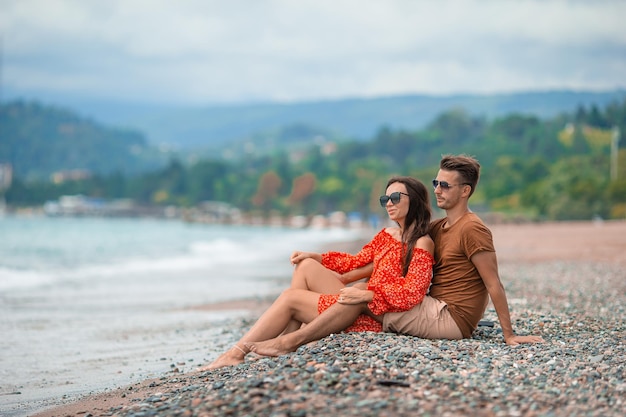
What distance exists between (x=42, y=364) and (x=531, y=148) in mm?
142388

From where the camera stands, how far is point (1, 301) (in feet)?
44.4

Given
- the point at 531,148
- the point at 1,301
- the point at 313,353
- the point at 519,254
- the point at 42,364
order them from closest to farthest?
the point at 313,353 < the point at 42,364 < the point at 1,301 < the point at 519,254 < the point at 531,148

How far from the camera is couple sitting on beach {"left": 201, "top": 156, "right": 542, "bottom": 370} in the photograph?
620cm

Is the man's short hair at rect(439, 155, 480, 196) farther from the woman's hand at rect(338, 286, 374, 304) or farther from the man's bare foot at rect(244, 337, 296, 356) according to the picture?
the man's bare foot at rect(244, 337, 296, 356)

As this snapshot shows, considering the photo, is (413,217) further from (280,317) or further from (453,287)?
(280,317)

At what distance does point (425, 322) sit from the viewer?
636cm

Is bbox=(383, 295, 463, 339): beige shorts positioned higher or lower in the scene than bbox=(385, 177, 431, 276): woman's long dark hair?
lower

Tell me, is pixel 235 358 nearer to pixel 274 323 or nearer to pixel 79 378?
pixel 274 323

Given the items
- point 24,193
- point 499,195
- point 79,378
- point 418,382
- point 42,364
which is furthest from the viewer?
point 24,193

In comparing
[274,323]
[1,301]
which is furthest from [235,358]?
[1,301]

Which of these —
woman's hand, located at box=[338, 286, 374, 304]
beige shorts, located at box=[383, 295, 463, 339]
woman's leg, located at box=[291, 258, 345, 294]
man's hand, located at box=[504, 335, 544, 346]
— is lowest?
man's hand, located at box=[504, 335, 544, 346]

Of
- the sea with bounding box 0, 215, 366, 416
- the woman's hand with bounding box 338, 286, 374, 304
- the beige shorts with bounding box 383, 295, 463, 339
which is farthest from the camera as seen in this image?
the sea with bounding box 0, 215, 366, 416

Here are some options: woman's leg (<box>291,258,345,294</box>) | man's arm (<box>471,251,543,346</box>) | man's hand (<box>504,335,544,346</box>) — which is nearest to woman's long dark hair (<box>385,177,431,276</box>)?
man's arm (<box>471,251,543,346</box>)

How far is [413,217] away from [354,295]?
31.7 inches
